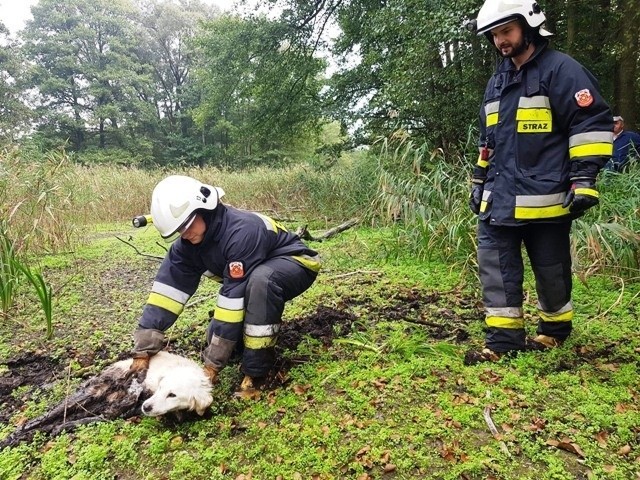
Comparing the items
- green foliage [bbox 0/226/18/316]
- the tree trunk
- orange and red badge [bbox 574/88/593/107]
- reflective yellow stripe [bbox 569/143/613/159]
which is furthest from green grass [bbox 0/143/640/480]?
the tree trunk

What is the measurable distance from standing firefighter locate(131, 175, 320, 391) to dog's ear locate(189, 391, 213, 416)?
0.14 m

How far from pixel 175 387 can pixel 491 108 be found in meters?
2.33

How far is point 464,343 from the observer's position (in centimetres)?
272

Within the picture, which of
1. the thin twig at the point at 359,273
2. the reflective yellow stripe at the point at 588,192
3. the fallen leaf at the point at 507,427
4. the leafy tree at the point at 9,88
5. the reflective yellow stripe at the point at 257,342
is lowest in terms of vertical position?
the thin twig at the point at 359,273

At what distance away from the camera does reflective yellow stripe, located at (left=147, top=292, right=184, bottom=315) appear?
7.50 ft

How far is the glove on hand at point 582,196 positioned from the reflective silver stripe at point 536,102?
→ 453 millimetres

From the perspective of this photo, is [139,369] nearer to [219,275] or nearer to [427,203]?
[219,275]

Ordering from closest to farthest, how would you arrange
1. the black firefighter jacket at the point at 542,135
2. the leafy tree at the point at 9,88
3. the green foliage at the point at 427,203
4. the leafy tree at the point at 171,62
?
the black firefighter jacket at the point at 542,135 < the green foliage at the point at 427,203 < the leafy tree at the point at 9,88 < the leafy tree at the point at 171,62

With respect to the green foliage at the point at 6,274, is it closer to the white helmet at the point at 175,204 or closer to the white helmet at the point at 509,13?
the white helmet at the point at 175,204

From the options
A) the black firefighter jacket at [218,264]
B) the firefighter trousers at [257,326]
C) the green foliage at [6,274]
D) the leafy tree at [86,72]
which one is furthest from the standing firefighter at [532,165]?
the leafy tree at [86,72]

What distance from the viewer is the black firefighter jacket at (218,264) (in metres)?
2.21

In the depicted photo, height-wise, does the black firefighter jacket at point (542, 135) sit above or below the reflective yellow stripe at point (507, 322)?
above

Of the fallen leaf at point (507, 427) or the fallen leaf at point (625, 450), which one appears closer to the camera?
the fallen leaf at point (625, 450)

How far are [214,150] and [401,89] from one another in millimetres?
25185
